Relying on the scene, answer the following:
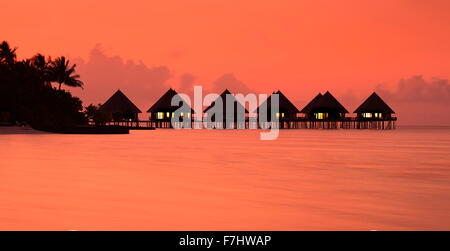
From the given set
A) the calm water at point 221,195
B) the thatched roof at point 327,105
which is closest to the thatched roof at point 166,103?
the thatched roof at point 327,105

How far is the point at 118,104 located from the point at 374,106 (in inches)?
1243

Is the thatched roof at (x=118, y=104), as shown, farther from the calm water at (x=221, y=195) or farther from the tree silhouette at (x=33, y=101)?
the calm water at (x=221, y=195)

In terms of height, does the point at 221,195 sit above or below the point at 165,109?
below

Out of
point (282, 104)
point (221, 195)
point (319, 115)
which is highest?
point (282, 104)

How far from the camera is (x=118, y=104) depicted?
68.7 meters

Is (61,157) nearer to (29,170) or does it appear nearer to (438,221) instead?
(29,170)

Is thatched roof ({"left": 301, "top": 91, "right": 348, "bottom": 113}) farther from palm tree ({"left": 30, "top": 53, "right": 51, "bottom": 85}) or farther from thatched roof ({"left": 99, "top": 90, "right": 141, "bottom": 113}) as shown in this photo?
palm tree ({"left": 30, "top": 53, "right": 51, "bottom": 85})

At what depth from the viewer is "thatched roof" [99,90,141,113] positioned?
2692 inches

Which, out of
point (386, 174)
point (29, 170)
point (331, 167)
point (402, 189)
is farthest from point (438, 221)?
point (29, 170)

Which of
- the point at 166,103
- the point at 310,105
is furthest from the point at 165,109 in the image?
the point at 310,105

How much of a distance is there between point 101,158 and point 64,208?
11747 mm

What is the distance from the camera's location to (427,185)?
531 inches

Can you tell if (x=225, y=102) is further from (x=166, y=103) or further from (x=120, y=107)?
(x=120, y=107)

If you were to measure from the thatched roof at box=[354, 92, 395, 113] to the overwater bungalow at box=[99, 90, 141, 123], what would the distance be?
27985 millimetres
